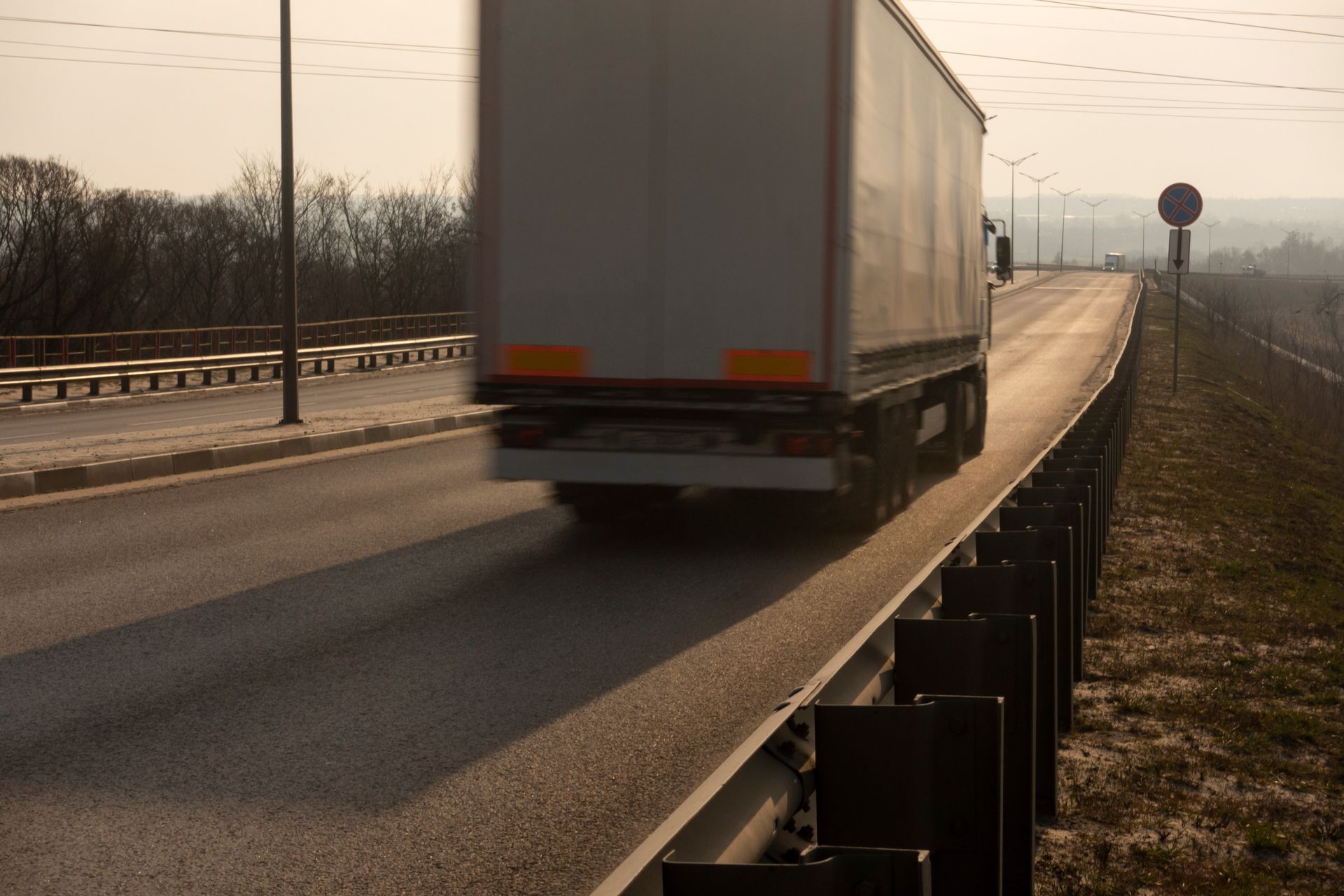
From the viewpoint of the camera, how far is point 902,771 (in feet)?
8.96

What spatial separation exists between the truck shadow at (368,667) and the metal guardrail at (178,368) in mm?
15732

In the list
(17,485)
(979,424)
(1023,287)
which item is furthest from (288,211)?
(1023,287)

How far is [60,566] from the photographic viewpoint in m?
9.46

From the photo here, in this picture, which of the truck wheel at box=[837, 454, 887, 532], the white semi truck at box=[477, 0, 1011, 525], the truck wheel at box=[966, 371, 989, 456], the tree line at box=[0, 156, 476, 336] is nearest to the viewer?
the white semi truck at box=[477, 0, 1011, 525]

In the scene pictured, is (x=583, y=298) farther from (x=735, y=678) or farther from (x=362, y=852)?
(x=362, y=852)

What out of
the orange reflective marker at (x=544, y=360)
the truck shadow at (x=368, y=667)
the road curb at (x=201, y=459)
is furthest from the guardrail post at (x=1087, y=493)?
the road curb at (x=201, y=459)

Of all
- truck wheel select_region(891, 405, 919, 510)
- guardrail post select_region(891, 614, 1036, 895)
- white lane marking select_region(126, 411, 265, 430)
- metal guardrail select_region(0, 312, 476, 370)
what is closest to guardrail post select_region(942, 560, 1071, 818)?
guardrail post select_region(891, 614, 1036, 895)

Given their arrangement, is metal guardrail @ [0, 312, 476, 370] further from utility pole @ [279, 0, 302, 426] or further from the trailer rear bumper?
the trailer rear bumper

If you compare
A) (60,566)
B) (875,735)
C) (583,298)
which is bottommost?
(60,566)

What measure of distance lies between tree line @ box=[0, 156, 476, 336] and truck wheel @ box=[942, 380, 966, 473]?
40984 mm

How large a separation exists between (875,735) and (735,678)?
12.2 ft

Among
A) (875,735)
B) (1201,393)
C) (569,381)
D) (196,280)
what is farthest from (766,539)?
(196,280)

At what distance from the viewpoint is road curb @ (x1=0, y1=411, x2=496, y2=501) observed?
1392 centimetres

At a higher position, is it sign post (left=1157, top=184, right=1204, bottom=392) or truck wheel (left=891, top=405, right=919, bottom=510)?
sign post (left=1157, top=184, right=1204, bottom=392)
